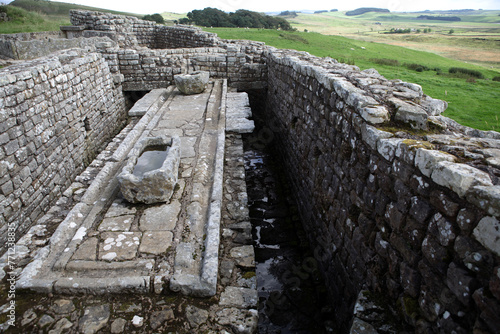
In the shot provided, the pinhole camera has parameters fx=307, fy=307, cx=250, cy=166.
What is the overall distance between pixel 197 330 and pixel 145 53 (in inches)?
400

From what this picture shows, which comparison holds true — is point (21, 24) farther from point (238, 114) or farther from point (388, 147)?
point (388, 147)

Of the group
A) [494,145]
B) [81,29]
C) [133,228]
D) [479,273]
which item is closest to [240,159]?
[133,228]

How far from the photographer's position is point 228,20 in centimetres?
3750

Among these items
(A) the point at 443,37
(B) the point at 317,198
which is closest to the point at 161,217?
(B) the point at 317,198

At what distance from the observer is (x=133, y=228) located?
4.06 meters

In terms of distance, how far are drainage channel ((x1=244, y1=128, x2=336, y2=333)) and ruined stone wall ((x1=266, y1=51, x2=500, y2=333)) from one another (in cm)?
31

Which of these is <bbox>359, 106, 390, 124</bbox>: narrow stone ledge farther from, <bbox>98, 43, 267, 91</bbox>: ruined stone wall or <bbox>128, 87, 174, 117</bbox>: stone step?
<bbox>98, 43, 267, 91</bbox>: ruined stone wall

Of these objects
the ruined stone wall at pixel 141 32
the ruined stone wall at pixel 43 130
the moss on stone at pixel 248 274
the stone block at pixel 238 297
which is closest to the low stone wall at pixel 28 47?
the ruined stone wall at pixel 43 130

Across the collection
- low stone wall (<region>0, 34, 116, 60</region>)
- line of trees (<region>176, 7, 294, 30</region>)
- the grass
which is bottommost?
low stone wall (<region>0, 34, 116, 60</region>)

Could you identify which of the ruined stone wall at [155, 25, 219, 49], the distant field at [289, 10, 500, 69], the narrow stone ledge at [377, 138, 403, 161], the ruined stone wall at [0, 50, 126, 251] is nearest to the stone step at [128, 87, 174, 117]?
the ruined stone wall at [0, 50, 126, 251]

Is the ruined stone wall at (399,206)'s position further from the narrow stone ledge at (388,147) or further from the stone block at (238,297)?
the stone block at (238,297)

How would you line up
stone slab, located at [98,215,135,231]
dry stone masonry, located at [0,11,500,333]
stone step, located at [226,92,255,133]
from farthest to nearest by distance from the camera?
stone step, located at [226,92,255,133] → stone slab, located at [98,215,135,231] → dry stone masonry, located at [0,11,500,333]

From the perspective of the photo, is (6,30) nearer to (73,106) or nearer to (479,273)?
(73,106)

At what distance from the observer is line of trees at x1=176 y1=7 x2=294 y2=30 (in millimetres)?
36312
